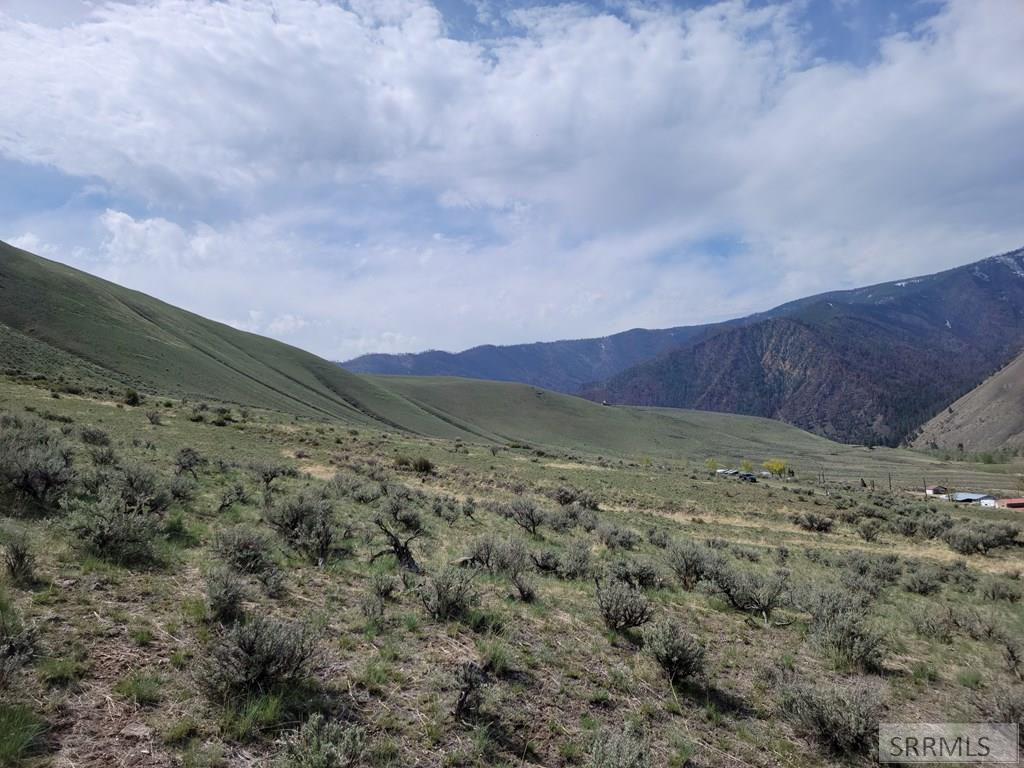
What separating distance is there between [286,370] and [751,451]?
137m

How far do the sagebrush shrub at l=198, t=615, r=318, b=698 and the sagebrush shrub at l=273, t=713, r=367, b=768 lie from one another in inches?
28.9

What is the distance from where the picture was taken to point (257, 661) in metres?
4.78

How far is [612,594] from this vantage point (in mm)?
8180

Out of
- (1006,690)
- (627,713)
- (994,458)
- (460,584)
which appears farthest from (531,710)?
(994,458)

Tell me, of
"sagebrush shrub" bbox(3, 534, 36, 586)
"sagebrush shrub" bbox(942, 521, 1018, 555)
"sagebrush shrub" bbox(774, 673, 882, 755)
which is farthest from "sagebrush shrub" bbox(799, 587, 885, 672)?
"sagebrush shrub" bbox(942, 521, 1018, 555)

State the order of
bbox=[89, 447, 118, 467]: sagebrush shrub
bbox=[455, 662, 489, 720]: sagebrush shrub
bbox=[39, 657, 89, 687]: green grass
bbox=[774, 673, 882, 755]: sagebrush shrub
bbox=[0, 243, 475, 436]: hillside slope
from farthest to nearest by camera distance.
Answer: bbox=[0, 243, 475, 436]: hillside slope → bbox=[89, 447, 118, 467]: sagebrush shrub → bbox=[774, 673, 882, 755]: sagebrush shrub → bbox=[455, 662, 489, 720]: sagebrush shrub → bbox=[39, 657, 89, 687]: green grass

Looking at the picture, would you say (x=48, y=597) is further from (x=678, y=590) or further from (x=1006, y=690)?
(x=1006, y=690)

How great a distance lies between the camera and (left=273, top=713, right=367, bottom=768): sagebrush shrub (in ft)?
12.2

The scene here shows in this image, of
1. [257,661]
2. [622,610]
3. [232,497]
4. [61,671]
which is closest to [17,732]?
[61,671]

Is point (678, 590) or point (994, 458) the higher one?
point (994, 458)

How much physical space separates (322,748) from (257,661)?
4.72 ft

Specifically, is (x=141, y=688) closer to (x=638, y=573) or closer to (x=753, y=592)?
(x=638, y=573)

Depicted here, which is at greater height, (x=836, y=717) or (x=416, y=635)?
(x=836, y=717)

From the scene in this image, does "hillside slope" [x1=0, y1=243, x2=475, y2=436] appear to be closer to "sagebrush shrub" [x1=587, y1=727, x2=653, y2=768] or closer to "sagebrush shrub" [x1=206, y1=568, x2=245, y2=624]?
"sagebrush shrub" [x1=206, y1=568, x2=245, y2=624]
